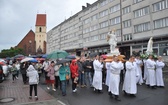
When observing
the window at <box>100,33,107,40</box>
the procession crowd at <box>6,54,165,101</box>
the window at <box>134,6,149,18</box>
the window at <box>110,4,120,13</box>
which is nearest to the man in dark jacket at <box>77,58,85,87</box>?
the procession crowd at <box>6,54,165,101</box>

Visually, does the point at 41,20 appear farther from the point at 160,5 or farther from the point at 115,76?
the point at 115,76

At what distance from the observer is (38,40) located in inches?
3735

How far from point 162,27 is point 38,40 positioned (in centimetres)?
7420

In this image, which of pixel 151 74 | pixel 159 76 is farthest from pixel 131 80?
pixel 159 76

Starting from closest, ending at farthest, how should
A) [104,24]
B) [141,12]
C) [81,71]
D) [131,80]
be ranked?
[131,80]
[81,71]
[141,12]
[104,24]

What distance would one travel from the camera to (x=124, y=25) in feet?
135

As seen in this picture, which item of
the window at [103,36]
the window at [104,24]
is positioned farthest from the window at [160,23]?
the window at [103,36]

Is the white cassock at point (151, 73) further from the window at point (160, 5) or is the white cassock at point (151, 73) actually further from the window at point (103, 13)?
the window at point (103, 13)

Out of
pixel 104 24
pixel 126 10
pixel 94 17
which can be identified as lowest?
pixel 104 24

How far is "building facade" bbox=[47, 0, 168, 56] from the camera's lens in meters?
32.3

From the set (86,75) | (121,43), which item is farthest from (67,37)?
(86,75)

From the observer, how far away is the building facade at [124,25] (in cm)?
3227

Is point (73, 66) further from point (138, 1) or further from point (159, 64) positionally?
point (138, 1)

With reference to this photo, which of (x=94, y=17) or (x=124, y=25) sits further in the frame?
(x=94, y=17)
